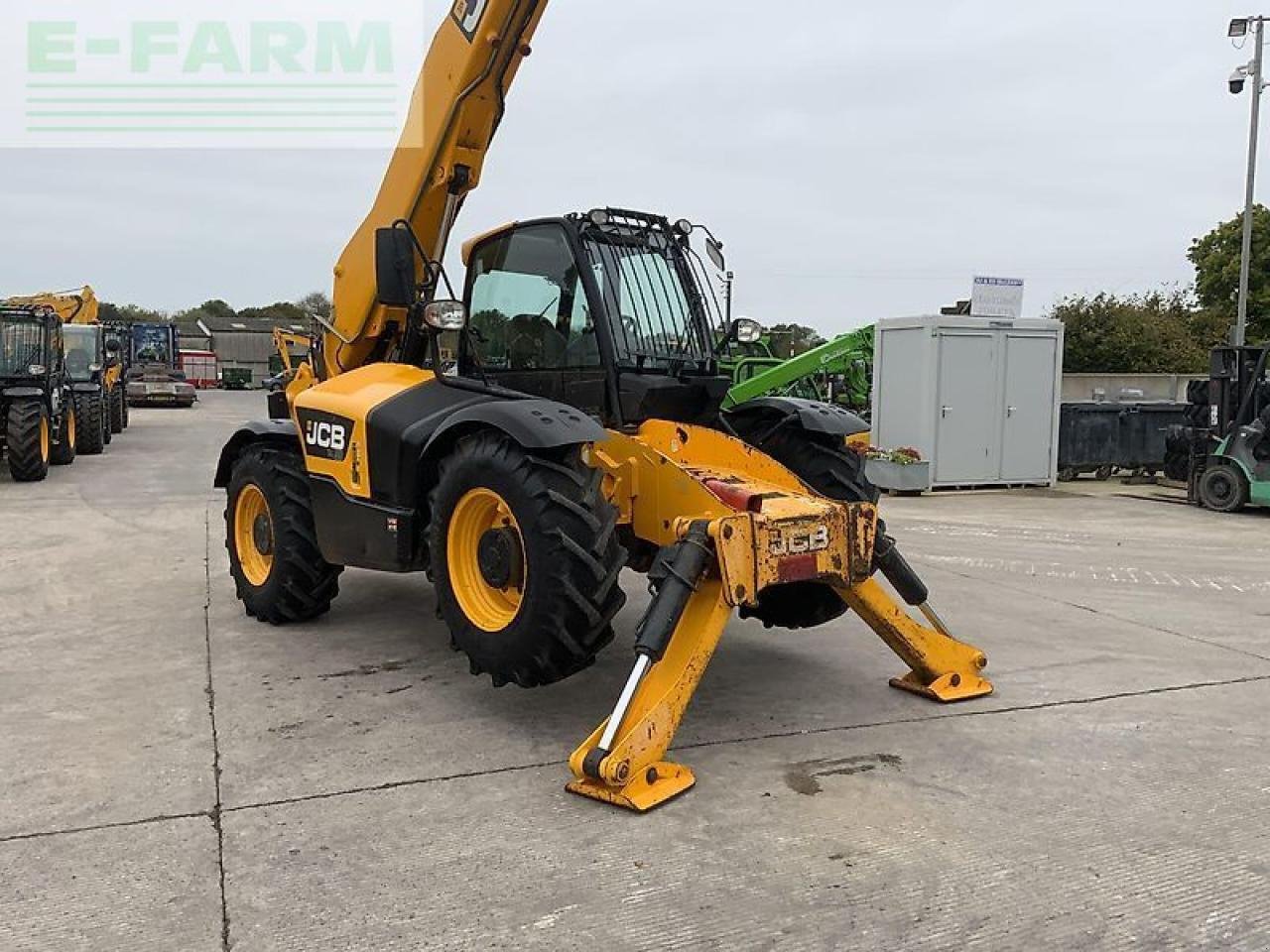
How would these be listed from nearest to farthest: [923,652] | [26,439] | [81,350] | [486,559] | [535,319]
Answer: [486,559]
[923,652]
[535,319]
[26,439]
[81,350]

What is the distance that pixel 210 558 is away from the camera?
8734 millimetres

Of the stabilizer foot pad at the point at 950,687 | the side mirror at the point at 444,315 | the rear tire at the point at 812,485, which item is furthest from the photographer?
the rear tire at the point at 812,485

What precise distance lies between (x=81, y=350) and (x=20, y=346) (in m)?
6.19

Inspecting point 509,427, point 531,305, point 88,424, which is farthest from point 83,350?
point 509,427

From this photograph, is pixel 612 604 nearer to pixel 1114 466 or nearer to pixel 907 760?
pixel 907 760

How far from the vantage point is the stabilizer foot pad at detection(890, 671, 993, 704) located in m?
5.09

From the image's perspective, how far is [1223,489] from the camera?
12.7m

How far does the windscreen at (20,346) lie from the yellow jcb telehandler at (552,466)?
9.21m

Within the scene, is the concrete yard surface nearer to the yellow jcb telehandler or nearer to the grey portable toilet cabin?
the yellow jcb telehandler

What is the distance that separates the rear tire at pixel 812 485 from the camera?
5.59 meters

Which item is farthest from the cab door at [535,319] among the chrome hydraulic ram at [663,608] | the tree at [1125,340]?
the tree at [1125,340]

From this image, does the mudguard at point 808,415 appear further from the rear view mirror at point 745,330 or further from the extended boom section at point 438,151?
the extended boom section at point 438,151

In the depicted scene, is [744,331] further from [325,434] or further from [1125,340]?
[1125,340]

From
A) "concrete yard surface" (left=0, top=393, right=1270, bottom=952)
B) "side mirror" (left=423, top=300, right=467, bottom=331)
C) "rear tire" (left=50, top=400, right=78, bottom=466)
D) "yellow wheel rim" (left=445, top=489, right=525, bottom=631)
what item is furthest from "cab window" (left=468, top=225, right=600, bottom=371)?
"rear tire" (left=50, top=400, right=78, bottom=466)
